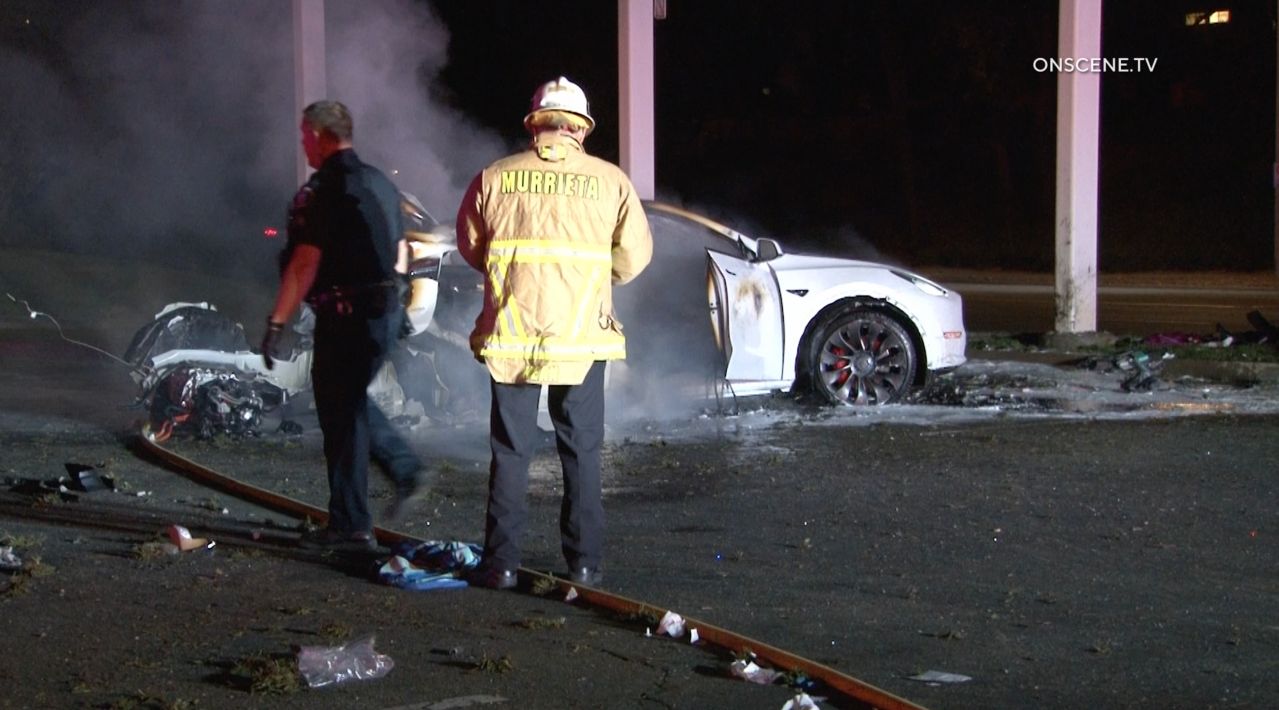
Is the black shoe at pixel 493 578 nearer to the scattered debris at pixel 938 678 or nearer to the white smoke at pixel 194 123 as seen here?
the scattered debris at pixel 938 678

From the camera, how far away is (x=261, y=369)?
9695 mm

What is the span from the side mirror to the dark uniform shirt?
4.12 metres

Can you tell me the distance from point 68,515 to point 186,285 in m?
14.1

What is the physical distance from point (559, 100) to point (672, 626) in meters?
1.80

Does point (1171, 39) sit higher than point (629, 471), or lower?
higher

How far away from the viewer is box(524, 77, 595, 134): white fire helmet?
5.48 m

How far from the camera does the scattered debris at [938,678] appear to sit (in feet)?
15.0

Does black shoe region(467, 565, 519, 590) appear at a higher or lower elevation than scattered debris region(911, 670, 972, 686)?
higher

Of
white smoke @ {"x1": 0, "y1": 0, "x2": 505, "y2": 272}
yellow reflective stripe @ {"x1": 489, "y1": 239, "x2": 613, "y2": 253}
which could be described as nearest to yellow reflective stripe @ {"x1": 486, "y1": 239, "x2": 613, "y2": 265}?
yellow reflective stripe @ {"x1": 489, "y1": 239, "x2": 613, "y2": 253}

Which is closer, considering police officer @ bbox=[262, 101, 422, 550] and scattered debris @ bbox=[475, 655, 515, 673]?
scattered debris @ bbox=[475, 655, 515, 673]

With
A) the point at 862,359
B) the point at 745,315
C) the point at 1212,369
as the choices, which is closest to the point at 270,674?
the point at 745,315

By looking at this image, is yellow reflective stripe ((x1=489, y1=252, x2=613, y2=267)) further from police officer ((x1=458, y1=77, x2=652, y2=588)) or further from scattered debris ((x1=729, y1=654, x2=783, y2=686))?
scattered debris ((x1=729, y1=654, x2=783, y2=686))

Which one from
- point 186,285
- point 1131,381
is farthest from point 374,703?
point 186,285

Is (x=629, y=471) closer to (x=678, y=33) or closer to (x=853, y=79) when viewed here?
(x=678, y=33)
